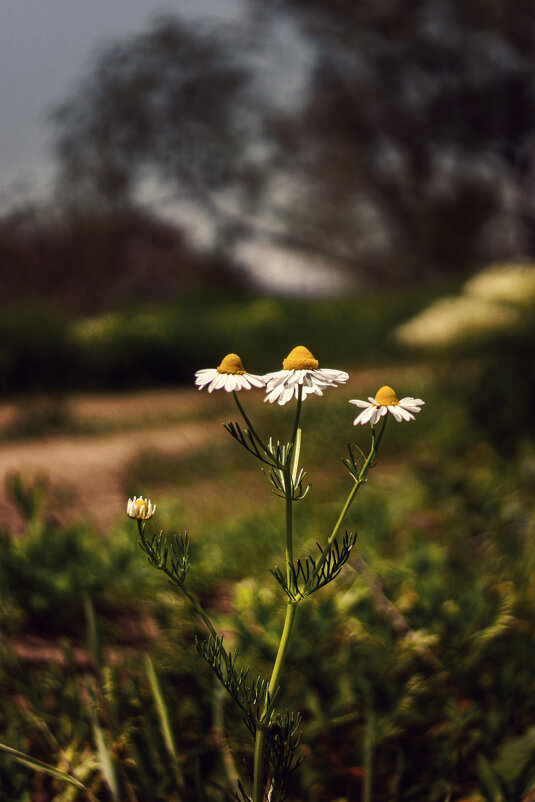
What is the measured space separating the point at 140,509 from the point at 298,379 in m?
0.13

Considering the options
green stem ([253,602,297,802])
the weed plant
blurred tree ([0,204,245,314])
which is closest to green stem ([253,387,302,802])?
green stem ([253,602,297,802])

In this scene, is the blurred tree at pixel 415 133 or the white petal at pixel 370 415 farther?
the blurred tree at pixel 415 133

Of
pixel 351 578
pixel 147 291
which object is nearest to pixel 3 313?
pixel 147 291

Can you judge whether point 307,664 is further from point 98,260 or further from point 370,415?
point 98,260

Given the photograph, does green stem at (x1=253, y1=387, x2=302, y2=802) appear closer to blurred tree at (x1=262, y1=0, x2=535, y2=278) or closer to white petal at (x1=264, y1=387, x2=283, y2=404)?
white petal at (x1=264, y1=387, x2=283, y2=404)

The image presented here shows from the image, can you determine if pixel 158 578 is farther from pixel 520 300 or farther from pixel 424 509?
pixel 520 300

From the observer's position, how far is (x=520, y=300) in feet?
5.31

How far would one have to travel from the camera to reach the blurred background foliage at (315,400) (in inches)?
31.6

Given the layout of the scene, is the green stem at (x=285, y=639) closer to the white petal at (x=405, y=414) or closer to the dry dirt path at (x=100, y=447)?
the white petal at (x=405, y=414)

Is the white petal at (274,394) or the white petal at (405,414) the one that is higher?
the white petal at (274,394)

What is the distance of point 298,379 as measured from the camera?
37 cm

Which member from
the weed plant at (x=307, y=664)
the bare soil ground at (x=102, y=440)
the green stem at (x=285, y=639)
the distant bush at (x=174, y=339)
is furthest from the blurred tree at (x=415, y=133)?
the green stem at (x=285, y=639)

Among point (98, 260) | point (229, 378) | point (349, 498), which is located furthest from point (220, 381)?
point (98, 260)

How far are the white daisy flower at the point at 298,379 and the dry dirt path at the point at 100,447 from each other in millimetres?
1212
